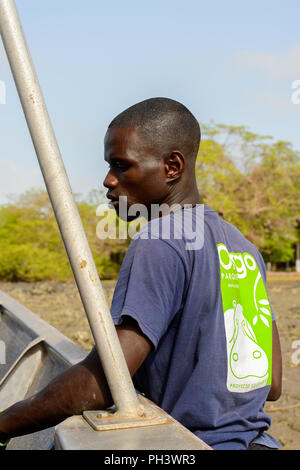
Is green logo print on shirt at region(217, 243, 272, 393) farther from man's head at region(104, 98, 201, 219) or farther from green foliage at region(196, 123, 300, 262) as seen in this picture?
green foliage at region(196, 123, 300, 262)

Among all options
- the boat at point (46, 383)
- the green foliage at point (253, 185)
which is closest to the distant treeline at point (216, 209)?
the green foliage at point (253, 185)

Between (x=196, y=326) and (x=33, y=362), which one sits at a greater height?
(x=196, y=326)

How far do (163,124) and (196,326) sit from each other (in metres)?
0.61

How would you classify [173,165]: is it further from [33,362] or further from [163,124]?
[33,362]

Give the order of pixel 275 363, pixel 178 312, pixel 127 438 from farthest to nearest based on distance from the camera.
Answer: pixel 275 363, pixel 178 312, pixel 127 438

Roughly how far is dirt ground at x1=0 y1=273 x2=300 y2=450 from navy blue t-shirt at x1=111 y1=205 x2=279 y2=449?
286 cm

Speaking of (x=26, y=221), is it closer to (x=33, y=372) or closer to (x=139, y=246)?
(x=33, y=372)

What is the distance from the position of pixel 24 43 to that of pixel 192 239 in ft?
2.07

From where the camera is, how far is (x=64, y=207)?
4.11 ft

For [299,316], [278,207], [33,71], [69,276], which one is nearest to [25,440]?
[33,71]

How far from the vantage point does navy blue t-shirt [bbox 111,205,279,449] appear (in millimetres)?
1403

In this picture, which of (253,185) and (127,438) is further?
(253,185)
